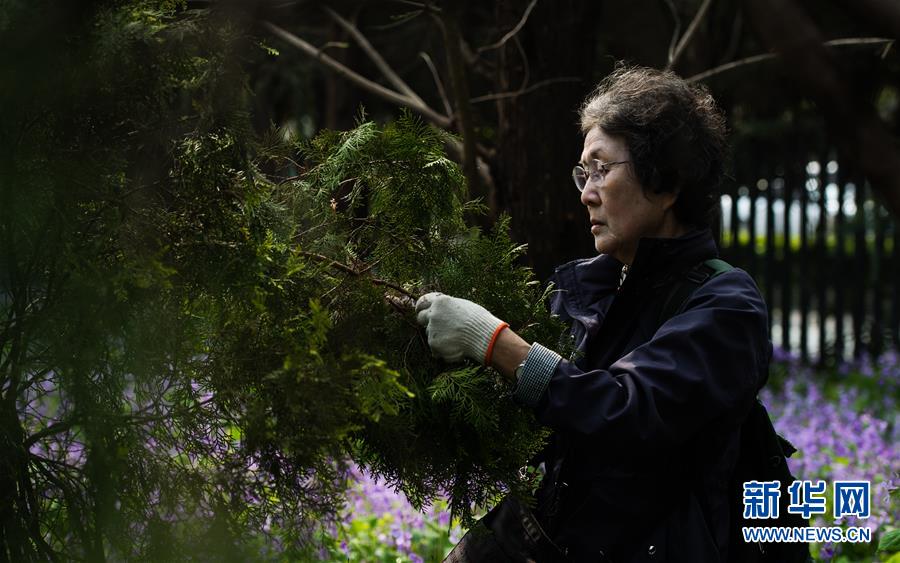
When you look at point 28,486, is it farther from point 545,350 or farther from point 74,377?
point 545,350

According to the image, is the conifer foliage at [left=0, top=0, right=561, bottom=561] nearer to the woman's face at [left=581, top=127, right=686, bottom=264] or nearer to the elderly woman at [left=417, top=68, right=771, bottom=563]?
the elderly woman at [left=417, top=68, right=771, bottom=563]

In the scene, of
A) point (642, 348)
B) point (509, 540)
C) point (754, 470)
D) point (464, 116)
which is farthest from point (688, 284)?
point (464, 116)

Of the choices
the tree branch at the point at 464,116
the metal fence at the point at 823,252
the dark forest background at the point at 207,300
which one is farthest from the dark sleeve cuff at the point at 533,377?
the metal fence at the point at 823,252

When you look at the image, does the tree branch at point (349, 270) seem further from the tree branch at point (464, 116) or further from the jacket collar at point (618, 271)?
the tree branch at point (464, 116)

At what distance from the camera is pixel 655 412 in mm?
2057

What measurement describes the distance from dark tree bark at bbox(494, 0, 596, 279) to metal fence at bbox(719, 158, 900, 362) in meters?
5.49

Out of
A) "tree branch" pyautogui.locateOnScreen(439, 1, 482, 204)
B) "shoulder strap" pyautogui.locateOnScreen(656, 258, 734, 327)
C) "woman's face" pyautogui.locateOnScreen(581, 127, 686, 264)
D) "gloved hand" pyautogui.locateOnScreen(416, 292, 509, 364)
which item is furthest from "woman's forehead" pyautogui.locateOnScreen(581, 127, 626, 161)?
"tree branch" pyautogui.locateOnScreen(439, 1, 482, 204)

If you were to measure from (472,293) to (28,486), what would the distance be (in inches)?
42.3

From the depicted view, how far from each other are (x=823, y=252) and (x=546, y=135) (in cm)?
657

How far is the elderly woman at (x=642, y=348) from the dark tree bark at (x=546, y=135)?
1.67 m

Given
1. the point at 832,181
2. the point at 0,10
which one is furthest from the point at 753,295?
the point at 832,181

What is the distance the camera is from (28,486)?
2.05 metres

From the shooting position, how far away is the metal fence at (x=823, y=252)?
965 cm

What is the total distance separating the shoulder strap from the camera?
2289 mm
